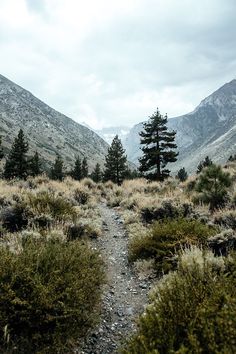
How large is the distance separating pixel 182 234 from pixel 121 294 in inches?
99.7

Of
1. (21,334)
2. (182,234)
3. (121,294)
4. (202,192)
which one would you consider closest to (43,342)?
(21,334)

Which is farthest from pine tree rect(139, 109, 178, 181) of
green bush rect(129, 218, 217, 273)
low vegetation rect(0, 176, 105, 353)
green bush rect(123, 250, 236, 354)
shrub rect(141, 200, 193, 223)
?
green bush rect(123, 250, 236, 354)

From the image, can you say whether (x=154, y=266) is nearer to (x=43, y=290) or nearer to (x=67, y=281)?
(x=67, y=281)

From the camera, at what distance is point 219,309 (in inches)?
166

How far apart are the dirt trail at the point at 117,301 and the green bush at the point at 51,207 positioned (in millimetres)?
1517

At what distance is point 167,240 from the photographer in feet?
30.5

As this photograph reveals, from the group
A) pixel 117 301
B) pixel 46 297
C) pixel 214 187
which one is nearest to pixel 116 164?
pixel 214 187

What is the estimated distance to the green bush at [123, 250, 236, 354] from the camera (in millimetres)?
3598

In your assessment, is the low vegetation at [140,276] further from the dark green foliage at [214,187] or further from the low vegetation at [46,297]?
the dark green foliage at [214,187]

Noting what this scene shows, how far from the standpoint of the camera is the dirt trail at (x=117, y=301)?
227 inches

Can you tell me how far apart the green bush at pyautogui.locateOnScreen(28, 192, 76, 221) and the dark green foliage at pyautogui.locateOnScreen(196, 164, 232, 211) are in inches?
226

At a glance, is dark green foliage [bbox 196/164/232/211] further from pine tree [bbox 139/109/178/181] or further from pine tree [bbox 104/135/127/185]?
pine tree [bbox 104/135/127/185]

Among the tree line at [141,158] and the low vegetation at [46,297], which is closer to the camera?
the low vegetation at [46,297]

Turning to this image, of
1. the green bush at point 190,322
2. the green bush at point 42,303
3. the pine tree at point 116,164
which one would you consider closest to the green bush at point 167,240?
the green bush at point 42,303
